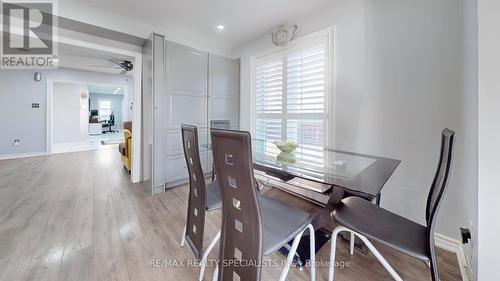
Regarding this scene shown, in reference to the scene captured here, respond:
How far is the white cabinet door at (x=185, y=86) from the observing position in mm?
2932

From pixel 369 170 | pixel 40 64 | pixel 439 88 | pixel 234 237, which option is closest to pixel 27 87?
pixel 40 64

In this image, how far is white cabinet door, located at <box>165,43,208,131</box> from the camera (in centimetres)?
293

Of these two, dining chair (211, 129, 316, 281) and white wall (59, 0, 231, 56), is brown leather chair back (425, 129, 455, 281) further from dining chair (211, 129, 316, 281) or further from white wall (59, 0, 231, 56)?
white wall (59, 0, 231, 56)

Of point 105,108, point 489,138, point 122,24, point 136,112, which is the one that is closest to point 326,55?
point 489,138

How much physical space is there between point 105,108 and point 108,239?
13.9m

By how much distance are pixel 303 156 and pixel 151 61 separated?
8.06 ft

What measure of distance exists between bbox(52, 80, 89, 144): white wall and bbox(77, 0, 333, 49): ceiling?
566 centimetres

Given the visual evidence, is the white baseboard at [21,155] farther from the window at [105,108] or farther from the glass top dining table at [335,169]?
the window at [105,108]

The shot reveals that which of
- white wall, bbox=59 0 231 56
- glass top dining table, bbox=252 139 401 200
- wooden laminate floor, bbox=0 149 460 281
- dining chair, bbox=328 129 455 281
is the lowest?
wooden laminate floor, bbox=0 149 460 281

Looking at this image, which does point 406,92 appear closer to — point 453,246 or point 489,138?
point 489,138

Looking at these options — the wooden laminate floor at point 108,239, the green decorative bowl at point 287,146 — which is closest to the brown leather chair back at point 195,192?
the wooden laminate floor at point 108,239

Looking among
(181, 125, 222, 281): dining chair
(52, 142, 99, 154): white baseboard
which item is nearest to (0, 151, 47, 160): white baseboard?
(52, 142, 99, 154): white baseboard

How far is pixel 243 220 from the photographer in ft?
3.15

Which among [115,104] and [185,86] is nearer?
[185,86]
